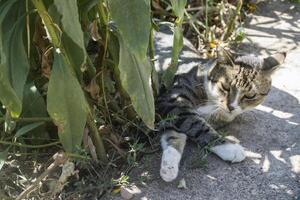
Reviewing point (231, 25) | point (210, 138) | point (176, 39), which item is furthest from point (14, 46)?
point (231, 25)

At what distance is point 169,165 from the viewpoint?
8.19 ft

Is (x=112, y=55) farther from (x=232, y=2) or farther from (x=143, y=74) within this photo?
(x=232, y=2)

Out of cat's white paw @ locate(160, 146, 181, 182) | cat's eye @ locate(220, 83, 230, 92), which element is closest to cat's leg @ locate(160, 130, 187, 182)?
cat's white paw @ locate(160, 146, 181, 182)

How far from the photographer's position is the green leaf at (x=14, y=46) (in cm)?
203

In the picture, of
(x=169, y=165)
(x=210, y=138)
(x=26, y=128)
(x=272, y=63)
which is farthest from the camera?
(x=272, y=63)

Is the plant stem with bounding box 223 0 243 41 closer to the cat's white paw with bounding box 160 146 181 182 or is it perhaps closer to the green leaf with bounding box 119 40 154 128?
the cat's white paw with bounding box 160 146 181 182

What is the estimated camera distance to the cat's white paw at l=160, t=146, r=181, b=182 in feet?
8.13

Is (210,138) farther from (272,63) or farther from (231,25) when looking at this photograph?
(231,25)

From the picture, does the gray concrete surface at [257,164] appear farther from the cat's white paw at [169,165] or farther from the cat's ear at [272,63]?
the cat's ear at [272,63]

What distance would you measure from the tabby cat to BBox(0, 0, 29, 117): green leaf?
0.88 metres

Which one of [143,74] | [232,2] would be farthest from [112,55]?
[232,2]

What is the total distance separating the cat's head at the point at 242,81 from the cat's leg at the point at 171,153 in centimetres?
34

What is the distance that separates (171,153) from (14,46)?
911 millimetres

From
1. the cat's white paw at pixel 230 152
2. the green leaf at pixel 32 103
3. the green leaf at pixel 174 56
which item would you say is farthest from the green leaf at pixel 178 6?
the cat's white paw at pixel 230 152
